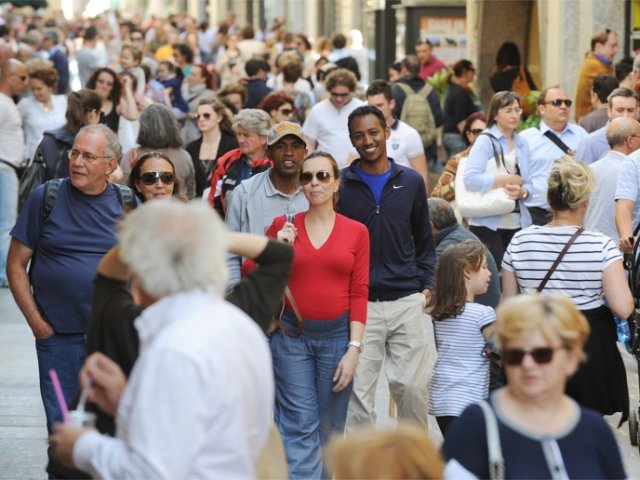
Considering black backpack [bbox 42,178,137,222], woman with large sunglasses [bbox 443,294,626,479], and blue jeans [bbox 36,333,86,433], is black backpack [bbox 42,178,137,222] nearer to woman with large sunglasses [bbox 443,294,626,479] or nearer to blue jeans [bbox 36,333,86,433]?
blue jeans [bbox 36,333,86,433]

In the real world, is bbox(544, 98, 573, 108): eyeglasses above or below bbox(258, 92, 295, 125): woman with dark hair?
above

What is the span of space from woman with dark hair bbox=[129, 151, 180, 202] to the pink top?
33.3 inches

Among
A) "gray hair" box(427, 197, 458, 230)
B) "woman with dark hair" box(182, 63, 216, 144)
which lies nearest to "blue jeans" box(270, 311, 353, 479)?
"gray hair" box(427, 197, 458, 230)

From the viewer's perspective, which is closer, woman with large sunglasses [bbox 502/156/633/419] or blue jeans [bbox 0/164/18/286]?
woman with large sunglasses [bbox 502/156/633/419]

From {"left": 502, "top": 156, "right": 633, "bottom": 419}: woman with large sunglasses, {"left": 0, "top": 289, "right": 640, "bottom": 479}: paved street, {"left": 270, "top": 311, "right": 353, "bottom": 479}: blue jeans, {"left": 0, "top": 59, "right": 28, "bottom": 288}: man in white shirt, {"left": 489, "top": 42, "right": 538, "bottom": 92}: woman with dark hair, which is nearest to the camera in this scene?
{"left": 502, "top": 156, "right": 633, "bottom": 419}: woman with large sunglasses

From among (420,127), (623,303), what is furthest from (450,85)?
(623,303)

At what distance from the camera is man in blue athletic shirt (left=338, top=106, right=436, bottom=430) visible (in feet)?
25.2

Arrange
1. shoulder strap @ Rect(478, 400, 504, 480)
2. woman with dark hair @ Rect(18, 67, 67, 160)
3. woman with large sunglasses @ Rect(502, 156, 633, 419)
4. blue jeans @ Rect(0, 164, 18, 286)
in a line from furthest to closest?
woman with dark hair @ Rect(18, 67, 67, 160) < blue jeans @ Rect(0, 164, 18, 286) < woman with large sunglasses @ Rect(502, 156, 633, 419) < shoulder strap @ Rect(478, 400, 504, 480)

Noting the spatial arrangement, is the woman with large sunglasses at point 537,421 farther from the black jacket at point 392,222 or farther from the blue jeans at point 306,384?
the black jacket at point 392,222

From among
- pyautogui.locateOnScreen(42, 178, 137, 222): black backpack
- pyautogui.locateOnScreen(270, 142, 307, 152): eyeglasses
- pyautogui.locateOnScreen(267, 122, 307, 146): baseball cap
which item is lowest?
pyautogui.locateOnScreen(42, 178, 137, 222): black backpack

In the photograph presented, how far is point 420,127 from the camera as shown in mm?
17141

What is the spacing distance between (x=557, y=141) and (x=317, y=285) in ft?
16.1

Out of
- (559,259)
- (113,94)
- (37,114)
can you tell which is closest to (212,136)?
(113,94)

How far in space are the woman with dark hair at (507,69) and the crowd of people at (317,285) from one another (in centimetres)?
463
